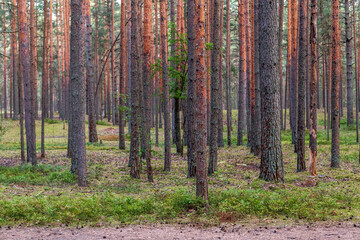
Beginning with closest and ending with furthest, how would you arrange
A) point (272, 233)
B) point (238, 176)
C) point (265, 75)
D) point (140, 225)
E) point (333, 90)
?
1. point (272, 233)
2. point (140, 225)
3. point (265, 75)
4. point (238, 176)
5. point (333, 90)

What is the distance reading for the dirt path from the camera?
6264 millimetres

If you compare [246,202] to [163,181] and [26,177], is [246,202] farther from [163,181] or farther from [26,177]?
[26,177]

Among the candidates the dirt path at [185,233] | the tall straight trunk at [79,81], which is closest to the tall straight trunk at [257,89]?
the tall straight trunk at [79,81]

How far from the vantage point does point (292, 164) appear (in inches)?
575

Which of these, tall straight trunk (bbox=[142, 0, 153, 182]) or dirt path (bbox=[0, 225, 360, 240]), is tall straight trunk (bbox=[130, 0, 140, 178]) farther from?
dirt path (bbox=[0, 225, 360, 240])

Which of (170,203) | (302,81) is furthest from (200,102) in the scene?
(302,81)

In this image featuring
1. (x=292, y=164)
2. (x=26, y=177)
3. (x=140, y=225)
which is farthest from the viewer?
(x=292, y=164)

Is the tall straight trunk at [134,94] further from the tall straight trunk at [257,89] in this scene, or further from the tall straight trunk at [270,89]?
the tall straight trunk at [257,89]

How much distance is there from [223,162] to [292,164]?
2997mm

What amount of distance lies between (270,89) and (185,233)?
559 cm

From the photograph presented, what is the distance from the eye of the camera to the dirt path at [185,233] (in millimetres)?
6264

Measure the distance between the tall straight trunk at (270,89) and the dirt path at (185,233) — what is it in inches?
152

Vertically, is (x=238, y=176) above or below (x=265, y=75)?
below

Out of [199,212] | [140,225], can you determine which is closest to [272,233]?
[199,212]
